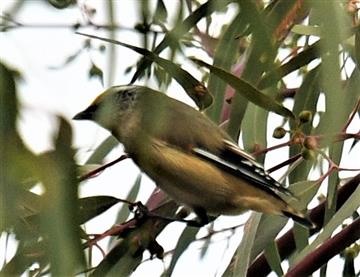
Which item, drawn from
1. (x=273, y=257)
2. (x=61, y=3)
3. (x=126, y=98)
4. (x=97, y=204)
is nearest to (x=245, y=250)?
(x=273, y=257)

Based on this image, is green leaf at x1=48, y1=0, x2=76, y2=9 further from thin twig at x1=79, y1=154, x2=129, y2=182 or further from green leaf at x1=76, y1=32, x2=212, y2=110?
thin twig at x1=79, y1=154, x2=129, y2=182

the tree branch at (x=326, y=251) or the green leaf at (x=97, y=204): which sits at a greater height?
the green leaf at (x=97, y=204)

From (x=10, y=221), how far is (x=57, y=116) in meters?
0.08

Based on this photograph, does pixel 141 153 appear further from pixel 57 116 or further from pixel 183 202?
pixel 57 116

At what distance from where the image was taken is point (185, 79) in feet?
4.03

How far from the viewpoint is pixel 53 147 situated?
765 millimetres

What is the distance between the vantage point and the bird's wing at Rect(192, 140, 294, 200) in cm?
172

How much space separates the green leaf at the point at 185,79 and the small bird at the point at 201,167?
1.10ft

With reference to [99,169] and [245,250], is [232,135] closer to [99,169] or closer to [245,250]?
[245,250]

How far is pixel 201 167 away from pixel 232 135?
129 millimetres

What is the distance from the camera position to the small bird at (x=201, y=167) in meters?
1.73

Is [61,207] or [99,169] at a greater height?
[99,169]

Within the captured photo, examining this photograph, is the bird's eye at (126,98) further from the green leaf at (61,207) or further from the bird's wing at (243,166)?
the green leaf at (61,207)

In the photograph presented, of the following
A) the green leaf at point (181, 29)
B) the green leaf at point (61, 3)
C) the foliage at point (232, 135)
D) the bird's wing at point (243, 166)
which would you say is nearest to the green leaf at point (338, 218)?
the foliage at point (232, 135)
